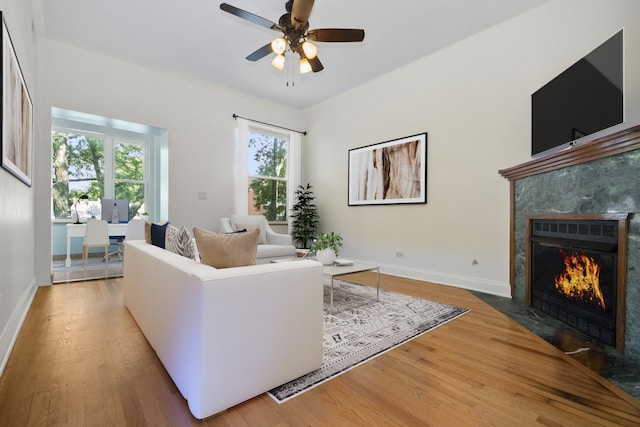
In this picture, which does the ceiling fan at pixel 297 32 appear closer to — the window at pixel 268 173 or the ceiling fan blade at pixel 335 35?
the ceiling fan blade at pixel 335 35

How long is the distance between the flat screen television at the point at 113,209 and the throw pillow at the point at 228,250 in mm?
4607

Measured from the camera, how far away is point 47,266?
3.60 m

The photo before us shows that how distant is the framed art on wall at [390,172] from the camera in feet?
13.6

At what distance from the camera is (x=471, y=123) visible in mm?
3594

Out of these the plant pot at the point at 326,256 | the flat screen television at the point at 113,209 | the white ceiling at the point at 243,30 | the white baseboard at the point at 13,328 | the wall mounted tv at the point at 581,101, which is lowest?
the white baseboard at the point at 13,328

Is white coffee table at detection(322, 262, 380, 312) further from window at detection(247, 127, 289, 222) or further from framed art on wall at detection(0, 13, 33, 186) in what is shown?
window at detection(247, 127, 289, 222)

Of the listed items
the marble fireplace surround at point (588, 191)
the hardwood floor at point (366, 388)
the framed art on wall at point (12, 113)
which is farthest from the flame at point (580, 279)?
the framed art on wall at point (12, 113)

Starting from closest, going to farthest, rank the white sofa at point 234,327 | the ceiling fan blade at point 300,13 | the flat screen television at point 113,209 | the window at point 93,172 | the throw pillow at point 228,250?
1. the white sofa at point 234,327
2. the throw pillow at point 228,250
3. the ceiling fan blade at point 300,13
4. the flat screen television at point 113,209
5. the window at point 93,172

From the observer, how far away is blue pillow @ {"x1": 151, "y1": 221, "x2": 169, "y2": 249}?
2.34 m

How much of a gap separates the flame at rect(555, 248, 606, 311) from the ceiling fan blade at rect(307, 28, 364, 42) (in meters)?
2.61

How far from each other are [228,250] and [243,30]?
307 cm

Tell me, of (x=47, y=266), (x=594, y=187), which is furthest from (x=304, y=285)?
(x=47, y=266)

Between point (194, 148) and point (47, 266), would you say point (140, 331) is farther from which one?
point (194, 148)

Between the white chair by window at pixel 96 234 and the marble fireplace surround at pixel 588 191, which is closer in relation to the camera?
the marble fireplace surround at pixel 588 191
